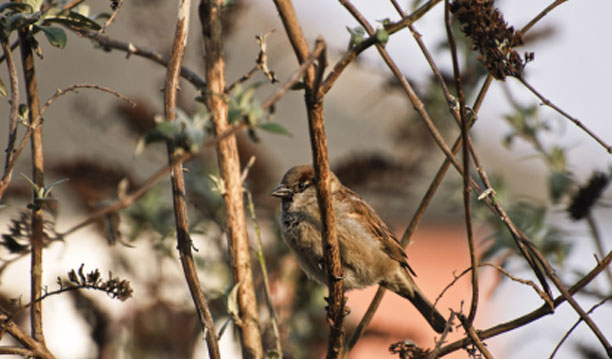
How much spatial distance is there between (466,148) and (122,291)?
29.6 inches

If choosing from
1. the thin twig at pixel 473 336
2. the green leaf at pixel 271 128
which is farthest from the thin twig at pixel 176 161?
the thin twig at pixel 473 336

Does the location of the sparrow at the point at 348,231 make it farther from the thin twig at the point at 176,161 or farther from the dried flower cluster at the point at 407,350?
the thin twig at the point at 176,161

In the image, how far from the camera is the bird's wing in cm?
322

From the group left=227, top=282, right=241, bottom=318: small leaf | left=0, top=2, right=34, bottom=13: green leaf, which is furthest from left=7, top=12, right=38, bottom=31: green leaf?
left=227, top=282, right=241, bottom=318: small leaf

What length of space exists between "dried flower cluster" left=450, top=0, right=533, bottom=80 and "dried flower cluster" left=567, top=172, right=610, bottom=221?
3.27ft

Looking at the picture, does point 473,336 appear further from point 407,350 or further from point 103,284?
point 103,284

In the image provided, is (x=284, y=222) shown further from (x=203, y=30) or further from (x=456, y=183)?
(x=203, y=30)

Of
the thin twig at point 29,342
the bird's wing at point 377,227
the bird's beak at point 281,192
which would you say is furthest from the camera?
the bird's wing at point 377,227

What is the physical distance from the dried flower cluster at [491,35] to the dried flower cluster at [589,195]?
997 millimetres

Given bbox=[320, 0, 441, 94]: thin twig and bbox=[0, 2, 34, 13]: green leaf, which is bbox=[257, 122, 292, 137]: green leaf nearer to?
bbox=[320, 0, 441, 94]: thin twig

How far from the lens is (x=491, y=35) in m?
1.51

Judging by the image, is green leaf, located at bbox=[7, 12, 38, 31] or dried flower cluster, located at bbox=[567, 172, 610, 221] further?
dried flower cluster, located at bbox=[567, 172, 610, 221]

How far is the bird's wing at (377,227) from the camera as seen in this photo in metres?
3.22

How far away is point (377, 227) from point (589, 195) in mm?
1084
